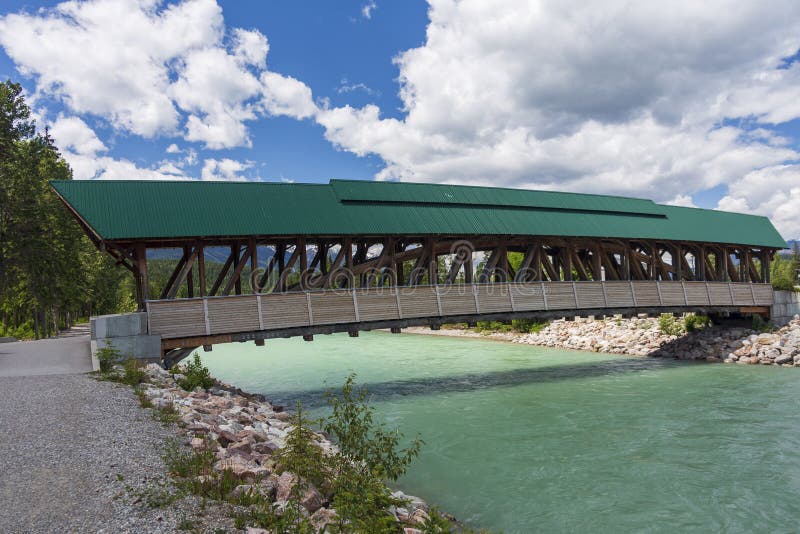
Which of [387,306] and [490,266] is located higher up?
[490,266]

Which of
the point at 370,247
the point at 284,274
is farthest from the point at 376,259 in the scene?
the point at 284,274

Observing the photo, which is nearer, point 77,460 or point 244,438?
point 77,460

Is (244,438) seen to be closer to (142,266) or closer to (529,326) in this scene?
(142,266)

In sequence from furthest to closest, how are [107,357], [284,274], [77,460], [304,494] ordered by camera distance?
[284,274] < [107,357] < [77,460] < [304,494]

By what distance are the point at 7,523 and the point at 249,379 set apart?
56.9 feet

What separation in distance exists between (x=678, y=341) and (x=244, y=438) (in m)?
25.6

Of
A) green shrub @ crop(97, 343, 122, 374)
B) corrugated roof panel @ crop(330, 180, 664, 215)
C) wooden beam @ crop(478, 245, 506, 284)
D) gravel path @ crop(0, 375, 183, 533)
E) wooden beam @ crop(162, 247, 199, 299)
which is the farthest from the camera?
wooden beam @ crop(478, 245, 506, 284)

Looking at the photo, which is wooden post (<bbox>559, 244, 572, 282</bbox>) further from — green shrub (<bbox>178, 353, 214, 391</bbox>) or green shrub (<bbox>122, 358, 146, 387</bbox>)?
green shrub (<bbox>122, 358, 146, 387</bbox>)

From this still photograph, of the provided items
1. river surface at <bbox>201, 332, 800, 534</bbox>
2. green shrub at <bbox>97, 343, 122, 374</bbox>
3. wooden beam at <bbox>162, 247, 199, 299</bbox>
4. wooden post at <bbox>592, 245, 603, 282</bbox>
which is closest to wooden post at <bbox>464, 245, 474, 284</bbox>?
river surface at <bbox>201, 332, 800, 534</bbox>

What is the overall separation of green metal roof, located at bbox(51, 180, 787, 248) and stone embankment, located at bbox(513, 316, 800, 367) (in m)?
5.12

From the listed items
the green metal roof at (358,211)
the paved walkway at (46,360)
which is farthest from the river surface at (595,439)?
the green metal roof at (358,211)

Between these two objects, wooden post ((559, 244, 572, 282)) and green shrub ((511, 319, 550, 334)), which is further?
green shrub ((511, 319, 550, 334))

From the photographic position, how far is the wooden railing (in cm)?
1472

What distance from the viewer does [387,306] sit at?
56.3 ft
